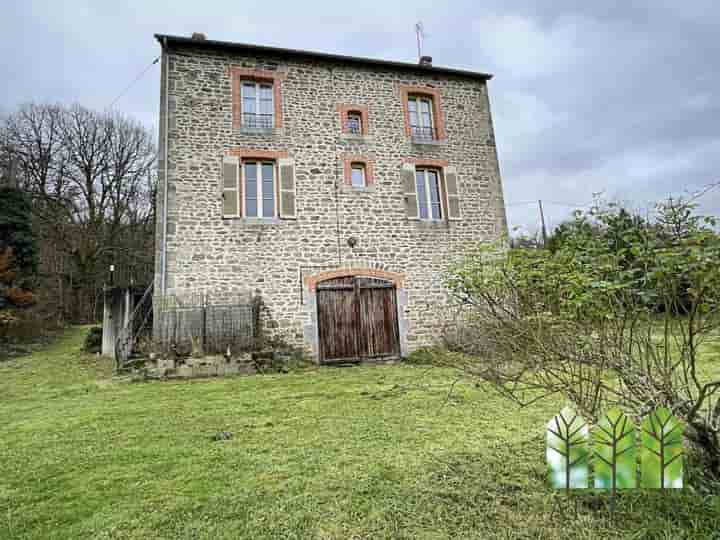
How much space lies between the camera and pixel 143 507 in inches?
84.8

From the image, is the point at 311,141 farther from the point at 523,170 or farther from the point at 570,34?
the point at 523,170

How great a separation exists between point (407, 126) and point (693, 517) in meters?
10.3

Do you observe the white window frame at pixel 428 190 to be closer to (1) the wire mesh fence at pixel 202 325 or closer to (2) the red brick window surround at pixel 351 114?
(2) the red brick window surround at pixel 351 114

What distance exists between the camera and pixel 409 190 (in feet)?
33.8

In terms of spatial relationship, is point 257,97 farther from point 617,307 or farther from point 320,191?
point 617,307

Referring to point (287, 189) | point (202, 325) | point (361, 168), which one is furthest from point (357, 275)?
point (202, 325)

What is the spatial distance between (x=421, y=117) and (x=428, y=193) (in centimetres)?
236

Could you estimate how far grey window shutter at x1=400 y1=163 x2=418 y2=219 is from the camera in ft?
33.5

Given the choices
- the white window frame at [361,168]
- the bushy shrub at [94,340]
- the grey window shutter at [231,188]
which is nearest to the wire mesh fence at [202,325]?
the grey window shutter at [231,188]

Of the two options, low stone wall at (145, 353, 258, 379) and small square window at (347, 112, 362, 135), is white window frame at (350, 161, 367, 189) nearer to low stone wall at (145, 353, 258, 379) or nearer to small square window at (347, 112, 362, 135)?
A: small square window at (347, 112, 362, 135)

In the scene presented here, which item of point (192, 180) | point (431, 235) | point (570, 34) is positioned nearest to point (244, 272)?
point (192, 180)

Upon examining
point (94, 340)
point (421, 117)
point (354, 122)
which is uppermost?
point (421, 117)

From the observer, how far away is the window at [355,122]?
34.0 ft

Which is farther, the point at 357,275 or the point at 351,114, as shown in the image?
the point at 351,114
